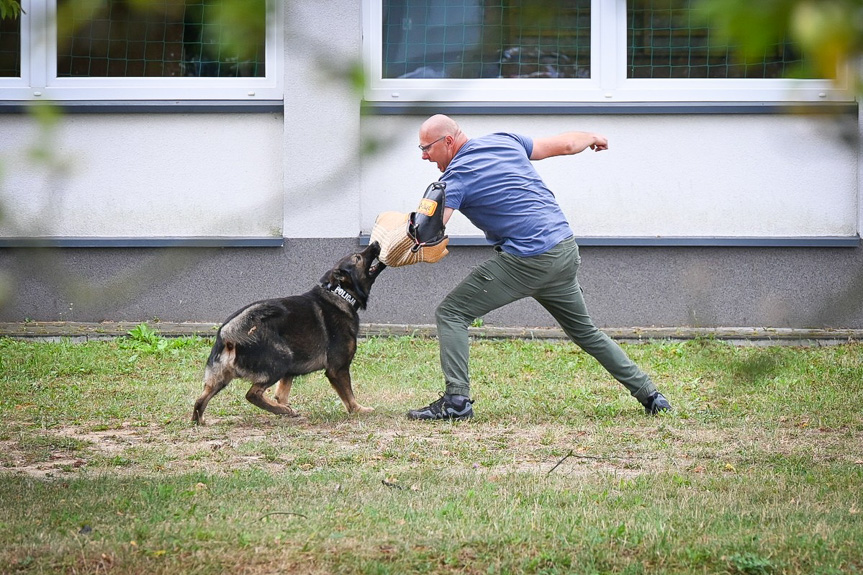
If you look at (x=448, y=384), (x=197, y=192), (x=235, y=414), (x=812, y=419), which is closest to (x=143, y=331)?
(x=197, y=192)

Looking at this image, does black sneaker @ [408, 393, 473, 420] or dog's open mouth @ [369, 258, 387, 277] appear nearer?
black sneaker @ [408, 393, 473, 420]

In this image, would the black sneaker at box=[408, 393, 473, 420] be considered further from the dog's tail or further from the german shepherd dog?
the dog's tail

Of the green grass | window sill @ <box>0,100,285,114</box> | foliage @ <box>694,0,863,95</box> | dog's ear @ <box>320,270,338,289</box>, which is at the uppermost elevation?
window sill @ <box>0,100,285,114</box>

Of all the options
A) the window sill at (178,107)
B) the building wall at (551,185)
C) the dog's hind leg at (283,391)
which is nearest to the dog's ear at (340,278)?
the dog's hind leg at (283,391)

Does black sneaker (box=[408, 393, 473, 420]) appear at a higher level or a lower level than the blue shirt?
lower

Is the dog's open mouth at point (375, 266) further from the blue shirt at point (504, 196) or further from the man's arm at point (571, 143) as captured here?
the man's arm at point (571, 143)

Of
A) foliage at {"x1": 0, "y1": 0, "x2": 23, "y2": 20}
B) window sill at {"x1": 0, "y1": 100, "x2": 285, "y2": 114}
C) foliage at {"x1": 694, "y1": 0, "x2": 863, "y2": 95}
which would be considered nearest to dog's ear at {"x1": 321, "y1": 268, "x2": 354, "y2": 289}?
foliage at {"x1": 0, "y1": 0, "x2": 23, "y2": 20}

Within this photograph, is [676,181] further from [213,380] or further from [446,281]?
[213,380]

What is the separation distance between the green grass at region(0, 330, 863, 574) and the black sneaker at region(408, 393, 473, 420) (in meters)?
0.17

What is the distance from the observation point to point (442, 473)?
5402 millimetres

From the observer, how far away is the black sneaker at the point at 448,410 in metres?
6.91

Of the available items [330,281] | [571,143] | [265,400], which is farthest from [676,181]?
[265,400]

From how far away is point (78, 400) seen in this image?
7.84 m

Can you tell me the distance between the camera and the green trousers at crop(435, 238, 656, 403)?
22.1ft
